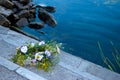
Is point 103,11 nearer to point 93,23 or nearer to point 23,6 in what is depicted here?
point 93,23

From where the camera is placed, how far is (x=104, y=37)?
8.91 m

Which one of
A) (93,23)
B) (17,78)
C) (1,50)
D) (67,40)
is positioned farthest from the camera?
(93,23)

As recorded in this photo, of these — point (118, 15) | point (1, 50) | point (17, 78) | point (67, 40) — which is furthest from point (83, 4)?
point (17, 78)

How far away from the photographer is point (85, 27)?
963 centimetres

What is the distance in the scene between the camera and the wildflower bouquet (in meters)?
4.77

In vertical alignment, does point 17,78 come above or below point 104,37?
above

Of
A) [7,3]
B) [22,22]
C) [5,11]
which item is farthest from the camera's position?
[7,3]

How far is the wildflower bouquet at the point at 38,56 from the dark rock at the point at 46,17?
4737 millimetres

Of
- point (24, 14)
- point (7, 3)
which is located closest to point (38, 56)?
point (24, 14)

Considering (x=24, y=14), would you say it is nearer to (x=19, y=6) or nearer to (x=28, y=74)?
(x=19, y=6)

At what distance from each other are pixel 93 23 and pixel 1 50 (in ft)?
18.1

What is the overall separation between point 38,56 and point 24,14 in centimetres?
545

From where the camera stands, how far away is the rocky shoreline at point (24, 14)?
31.0ft

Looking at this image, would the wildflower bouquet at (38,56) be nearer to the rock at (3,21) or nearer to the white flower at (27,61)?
the white flower at (27,61)
